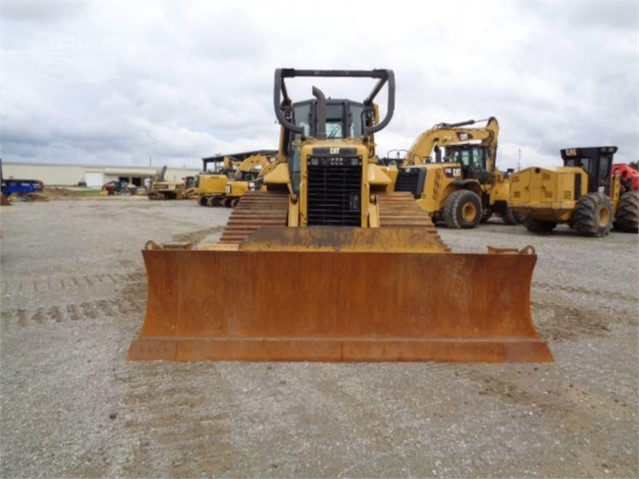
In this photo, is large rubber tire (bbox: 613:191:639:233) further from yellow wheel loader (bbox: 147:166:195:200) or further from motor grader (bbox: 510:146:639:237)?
yellow wheel loader (bbox: 147:166:195:200)

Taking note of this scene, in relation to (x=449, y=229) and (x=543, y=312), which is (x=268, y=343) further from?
(x=449, y=229)

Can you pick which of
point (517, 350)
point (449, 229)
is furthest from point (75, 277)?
point (449, 229)

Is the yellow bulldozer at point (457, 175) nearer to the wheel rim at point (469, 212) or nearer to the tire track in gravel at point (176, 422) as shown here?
the wheel rim at point (469, 212)

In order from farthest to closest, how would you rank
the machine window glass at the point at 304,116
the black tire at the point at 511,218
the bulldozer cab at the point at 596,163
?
the black tire at the point at 511,218
the bulldozer cab at the point at 596,163
the machine window glass at the point at 304,116

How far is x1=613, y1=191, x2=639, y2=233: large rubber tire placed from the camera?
1484 centimetres

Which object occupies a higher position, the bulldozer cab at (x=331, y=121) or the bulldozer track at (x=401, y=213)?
the bulldozer cab at (x=331, y=121)

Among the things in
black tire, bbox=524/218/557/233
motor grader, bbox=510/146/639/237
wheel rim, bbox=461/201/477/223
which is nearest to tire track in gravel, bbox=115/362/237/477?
motor grader, bbox=510/146/639/237

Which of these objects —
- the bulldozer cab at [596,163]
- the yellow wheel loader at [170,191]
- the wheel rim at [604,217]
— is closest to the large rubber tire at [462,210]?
the bulldozer cab at [596,163]

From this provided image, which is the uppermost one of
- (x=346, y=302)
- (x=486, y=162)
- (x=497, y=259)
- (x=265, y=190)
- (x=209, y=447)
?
(x=486, y=162)

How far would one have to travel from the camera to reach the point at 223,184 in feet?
101

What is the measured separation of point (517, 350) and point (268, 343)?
1.96 m

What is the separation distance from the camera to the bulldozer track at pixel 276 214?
18.8 ft

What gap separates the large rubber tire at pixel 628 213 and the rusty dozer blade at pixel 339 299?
42.8ft

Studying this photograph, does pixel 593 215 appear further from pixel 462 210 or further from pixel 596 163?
pixel 462 210
